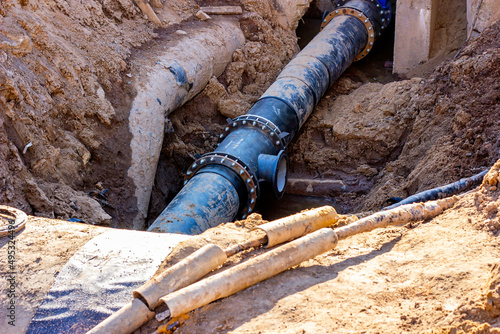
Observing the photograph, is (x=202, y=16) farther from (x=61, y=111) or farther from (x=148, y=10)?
(x=61, y=111)

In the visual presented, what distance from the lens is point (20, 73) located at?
498cm

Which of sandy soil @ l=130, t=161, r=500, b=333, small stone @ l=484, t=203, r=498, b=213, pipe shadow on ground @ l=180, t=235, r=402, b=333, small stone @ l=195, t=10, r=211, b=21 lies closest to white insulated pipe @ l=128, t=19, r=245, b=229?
small stone @ l=195, t=10, r=211, b=21

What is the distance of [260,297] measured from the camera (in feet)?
9.04

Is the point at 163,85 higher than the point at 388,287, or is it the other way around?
the point at 163,85

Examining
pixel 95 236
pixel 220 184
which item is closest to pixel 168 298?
pixel 95 236

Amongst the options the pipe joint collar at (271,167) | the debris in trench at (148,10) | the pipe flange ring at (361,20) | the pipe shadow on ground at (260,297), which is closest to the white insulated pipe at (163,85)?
the debris in trench at (148,10)

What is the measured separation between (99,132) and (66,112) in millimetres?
453

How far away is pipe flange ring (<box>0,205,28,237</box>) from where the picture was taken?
3.22 metres

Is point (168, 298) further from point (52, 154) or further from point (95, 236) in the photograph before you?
point (52, 154)

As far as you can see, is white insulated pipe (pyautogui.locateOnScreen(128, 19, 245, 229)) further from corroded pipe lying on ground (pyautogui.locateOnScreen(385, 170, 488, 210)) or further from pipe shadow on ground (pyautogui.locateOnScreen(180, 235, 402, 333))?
corroded pipe lying on ground (pyautogui.locateOnScreen(385, 170, 488, 210))

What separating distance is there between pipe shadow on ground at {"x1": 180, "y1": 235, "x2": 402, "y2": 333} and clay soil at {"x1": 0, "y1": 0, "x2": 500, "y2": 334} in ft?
0.03

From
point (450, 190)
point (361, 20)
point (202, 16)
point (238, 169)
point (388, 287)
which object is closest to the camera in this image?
point (388, 287)

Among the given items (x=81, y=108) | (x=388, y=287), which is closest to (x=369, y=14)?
(x=81, y=108)

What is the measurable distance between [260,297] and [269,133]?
3.67 metres
